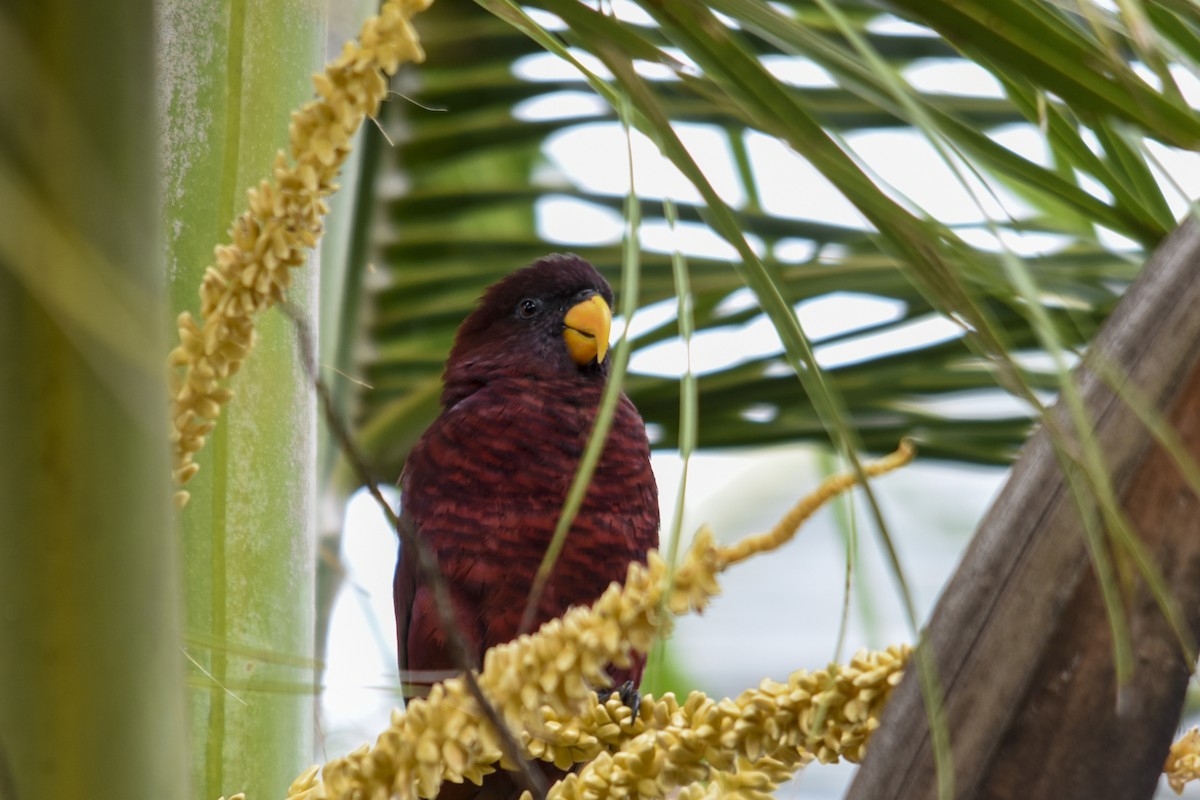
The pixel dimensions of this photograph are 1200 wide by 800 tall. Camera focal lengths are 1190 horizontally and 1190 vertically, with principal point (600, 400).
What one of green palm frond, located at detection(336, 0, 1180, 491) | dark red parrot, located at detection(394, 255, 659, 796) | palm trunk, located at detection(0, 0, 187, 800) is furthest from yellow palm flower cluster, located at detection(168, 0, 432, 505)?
dark red parrot, located at detection(394, 255, 659, 796)

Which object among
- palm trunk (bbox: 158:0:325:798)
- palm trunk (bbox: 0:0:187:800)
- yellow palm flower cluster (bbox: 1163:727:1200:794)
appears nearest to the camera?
palm trunk (bbox: 0:0:187:800)

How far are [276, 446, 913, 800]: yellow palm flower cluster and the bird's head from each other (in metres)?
0.71

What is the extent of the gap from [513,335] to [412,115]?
20cm

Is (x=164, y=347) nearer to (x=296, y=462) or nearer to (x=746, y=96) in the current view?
(x=746, y=96)

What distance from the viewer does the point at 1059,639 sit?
0.86 feet

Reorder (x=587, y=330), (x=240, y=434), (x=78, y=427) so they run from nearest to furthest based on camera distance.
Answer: (x=78, y=427)
(x=240, y=434)
(x=587, y=330)

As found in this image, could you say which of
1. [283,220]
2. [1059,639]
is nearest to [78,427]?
[283,220]

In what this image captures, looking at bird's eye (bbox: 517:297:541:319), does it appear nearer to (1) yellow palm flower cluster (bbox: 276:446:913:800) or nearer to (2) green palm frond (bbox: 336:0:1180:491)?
(2) green palm frond (bbox: 336:0:1180:491)

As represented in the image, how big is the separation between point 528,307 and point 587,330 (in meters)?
0.06

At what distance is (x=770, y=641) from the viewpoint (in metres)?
2.73

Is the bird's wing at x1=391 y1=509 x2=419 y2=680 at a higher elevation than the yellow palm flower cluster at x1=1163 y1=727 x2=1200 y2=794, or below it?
higher

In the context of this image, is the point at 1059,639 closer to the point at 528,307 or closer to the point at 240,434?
the point at 240,434

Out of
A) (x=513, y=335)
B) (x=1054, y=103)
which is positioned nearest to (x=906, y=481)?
(x=513, y=335)

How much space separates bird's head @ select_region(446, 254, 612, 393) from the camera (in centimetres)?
96
